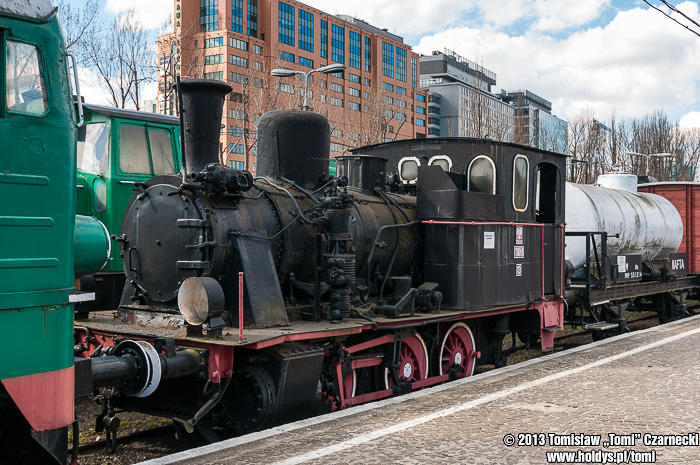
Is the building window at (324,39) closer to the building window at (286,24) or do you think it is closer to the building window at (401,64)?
the building window at (286,24)

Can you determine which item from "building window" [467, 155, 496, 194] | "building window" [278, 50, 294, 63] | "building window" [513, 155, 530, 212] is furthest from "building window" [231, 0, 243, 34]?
"building window" [467, 155, 496, 194]

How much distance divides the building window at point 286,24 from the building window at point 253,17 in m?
2.16

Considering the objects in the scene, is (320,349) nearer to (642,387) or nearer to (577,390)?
(577,390)

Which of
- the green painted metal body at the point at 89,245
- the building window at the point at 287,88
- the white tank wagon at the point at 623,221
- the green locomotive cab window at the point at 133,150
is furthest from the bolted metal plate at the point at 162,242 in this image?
the building window at the point at 287,88

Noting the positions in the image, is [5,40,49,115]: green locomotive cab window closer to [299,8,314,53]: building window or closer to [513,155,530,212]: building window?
[513,155,530,212]: building window

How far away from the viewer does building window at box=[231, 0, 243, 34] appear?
53.6 m

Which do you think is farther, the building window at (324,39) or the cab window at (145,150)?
→ the building window at (324,39)

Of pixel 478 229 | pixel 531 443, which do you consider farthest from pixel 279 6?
pixel 531 443

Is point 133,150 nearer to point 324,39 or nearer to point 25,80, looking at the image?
point 25,80

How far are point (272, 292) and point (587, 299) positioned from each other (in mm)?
7616

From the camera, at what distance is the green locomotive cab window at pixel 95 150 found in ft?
32.3

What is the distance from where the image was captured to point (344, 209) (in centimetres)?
716

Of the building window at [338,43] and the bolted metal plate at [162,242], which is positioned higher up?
the building window at [338,43]

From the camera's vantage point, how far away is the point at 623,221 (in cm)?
1445
